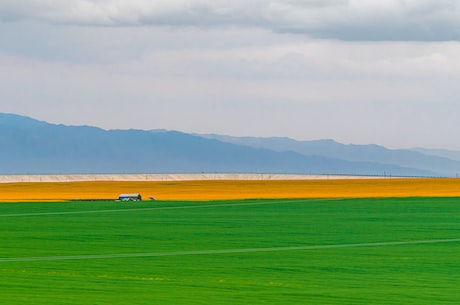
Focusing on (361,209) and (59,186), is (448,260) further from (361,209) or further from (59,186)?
(59,186)

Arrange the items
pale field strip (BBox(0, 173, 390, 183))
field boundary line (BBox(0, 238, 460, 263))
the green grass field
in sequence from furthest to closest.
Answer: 1. pale field strip (BBox(0, 173, 390, 183))
2. field boundary line (BBox(0, 238, 460, 263))
3. the green grass field

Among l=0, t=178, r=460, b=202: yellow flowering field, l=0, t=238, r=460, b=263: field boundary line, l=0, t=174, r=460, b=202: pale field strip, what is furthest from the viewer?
l=0, t=178, r=460, b=202: yellow flowering field

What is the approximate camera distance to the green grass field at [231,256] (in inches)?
1363

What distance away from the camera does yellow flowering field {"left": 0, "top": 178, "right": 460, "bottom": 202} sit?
97.8 m

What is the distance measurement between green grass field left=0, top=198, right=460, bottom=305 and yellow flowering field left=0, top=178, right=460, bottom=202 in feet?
74.6

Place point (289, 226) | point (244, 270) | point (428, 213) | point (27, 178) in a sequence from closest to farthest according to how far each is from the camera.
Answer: point (244, 270)
point (289, 226)
point (428, 213)
point (27, 178)

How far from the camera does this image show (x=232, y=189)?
113500mm

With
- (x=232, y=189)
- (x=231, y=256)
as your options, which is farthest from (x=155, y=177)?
(x=231, y=256)

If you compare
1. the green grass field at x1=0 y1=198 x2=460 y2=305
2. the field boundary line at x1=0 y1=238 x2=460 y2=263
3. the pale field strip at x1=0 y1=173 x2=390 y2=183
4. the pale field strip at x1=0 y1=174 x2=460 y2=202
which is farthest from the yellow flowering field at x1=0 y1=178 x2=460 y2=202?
the field boundary line at x1=0 y1=238 x2=460 y2=263

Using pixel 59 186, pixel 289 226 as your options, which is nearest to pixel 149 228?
pixel 289 226

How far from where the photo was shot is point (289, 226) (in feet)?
197

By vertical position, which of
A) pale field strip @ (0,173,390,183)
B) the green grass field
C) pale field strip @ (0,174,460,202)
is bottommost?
the green grass field

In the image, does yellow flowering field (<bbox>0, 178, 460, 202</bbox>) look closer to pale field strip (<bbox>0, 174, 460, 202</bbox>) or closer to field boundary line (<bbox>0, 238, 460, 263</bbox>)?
pale field strip (<bbox>0, 174, 460, 202</bbox>)

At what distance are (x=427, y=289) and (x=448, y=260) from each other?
320 inches
